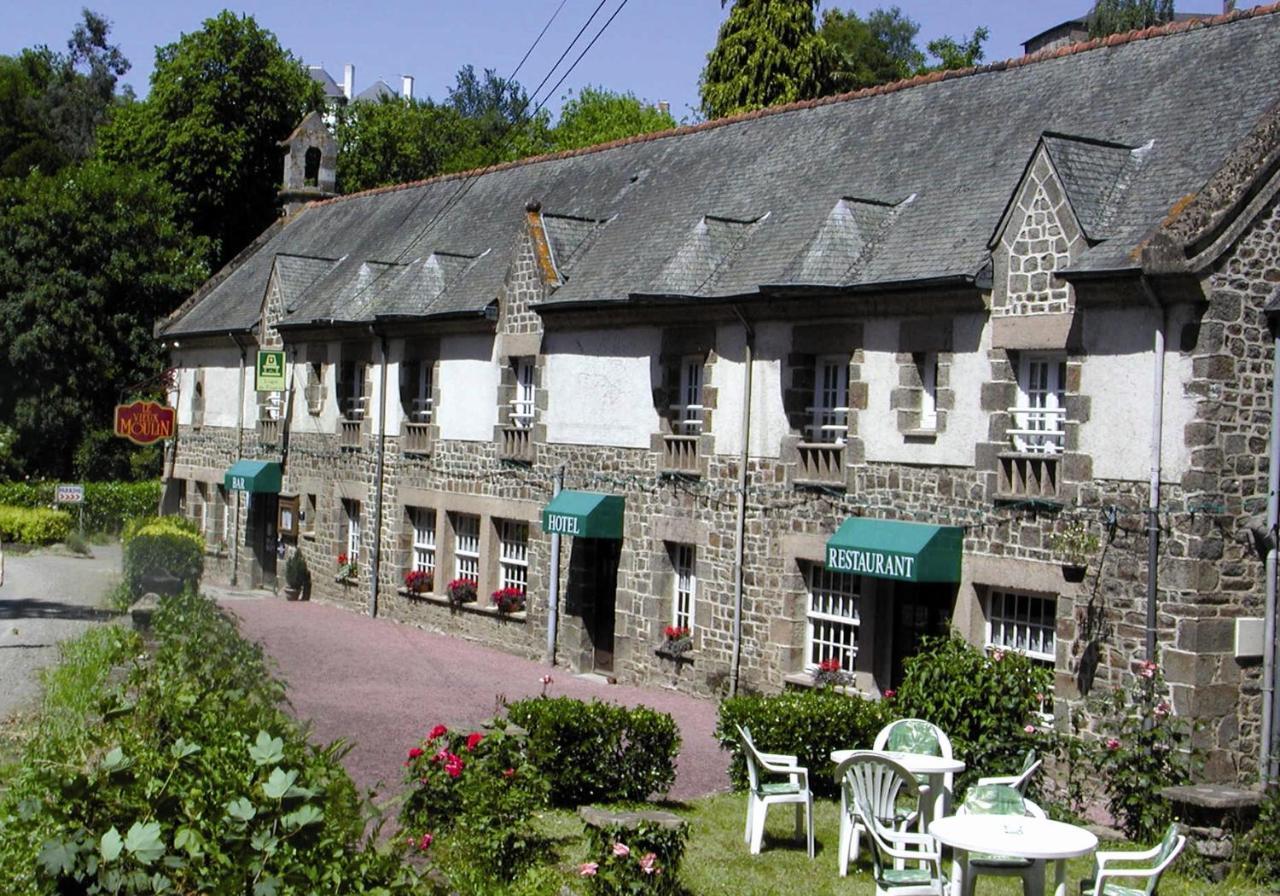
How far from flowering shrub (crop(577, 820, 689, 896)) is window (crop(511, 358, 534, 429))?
15.3m

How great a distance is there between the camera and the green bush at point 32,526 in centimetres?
3734

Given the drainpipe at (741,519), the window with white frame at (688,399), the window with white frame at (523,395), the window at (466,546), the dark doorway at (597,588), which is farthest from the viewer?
the window at (466,546)

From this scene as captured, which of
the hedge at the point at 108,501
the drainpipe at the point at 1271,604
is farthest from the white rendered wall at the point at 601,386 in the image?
the hedge at the point at 108,501

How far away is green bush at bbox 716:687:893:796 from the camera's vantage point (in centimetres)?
1399

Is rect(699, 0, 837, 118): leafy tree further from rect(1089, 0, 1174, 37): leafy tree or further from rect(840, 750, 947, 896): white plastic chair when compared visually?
rect(840, 750, 947, 896): white plastic chair

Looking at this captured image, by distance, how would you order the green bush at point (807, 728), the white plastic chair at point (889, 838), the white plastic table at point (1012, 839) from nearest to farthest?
the white plastic table at point (1012, 839) < the white plastic chair at point (889, 838) < the green bush at point (807, 728)

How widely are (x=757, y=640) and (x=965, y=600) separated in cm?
347

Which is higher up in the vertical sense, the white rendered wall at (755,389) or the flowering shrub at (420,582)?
the white rendered wall at (755,389)

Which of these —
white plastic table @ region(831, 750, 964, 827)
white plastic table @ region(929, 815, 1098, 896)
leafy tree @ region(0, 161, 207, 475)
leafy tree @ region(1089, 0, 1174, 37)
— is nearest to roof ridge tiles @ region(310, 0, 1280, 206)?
white plastic table @ region(831, 750, 964, 827)

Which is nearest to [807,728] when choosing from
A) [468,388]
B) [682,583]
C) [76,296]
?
[682,583]

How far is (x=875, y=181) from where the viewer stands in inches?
801

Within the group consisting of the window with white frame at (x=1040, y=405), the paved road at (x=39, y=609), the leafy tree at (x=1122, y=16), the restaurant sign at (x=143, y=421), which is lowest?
the paved road at (x=39, y=609)

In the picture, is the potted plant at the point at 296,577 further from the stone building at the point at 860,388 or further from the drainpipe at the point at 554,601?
the drainpipe at the point at 554,601

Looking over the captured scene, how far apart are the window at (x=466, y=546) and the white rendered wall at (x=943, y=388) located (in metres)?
9.60
